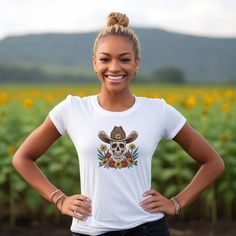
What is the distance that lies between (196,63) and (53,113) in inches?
3302

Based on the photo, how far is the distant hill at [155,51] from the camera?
262 feet

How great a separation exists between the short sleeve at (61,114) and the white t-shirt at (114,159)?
0.03 meters

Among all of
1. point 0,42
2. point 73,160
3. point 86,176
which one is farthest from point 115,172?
point 0,42

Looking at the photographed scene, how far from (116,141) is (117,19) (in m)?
0.51

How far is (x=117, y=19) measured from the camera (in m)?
2.86

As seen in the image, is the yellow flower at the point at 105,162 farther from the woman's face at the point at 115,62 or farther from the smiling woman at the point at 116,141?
the woman's face at the point at 115,62

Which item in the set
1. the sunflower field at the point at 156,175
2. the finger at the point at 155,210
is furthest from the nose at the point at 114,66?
the sunflower field at the point at 156,175

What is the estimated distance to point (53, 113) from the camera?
2805 mm

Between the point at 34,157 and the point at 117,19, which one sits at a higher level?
the point at 117,19

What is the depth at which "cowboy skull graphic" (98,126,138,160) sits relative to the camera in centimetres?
268

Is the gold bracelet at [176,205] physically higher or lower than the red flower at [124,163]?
lower

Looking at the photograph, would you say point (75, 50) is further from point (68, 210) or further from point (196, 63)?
point (68, 210)

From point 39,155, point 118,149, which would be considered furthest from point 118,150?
point 39,155

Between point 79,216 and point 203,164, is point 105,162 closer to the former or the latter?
point 79,216
